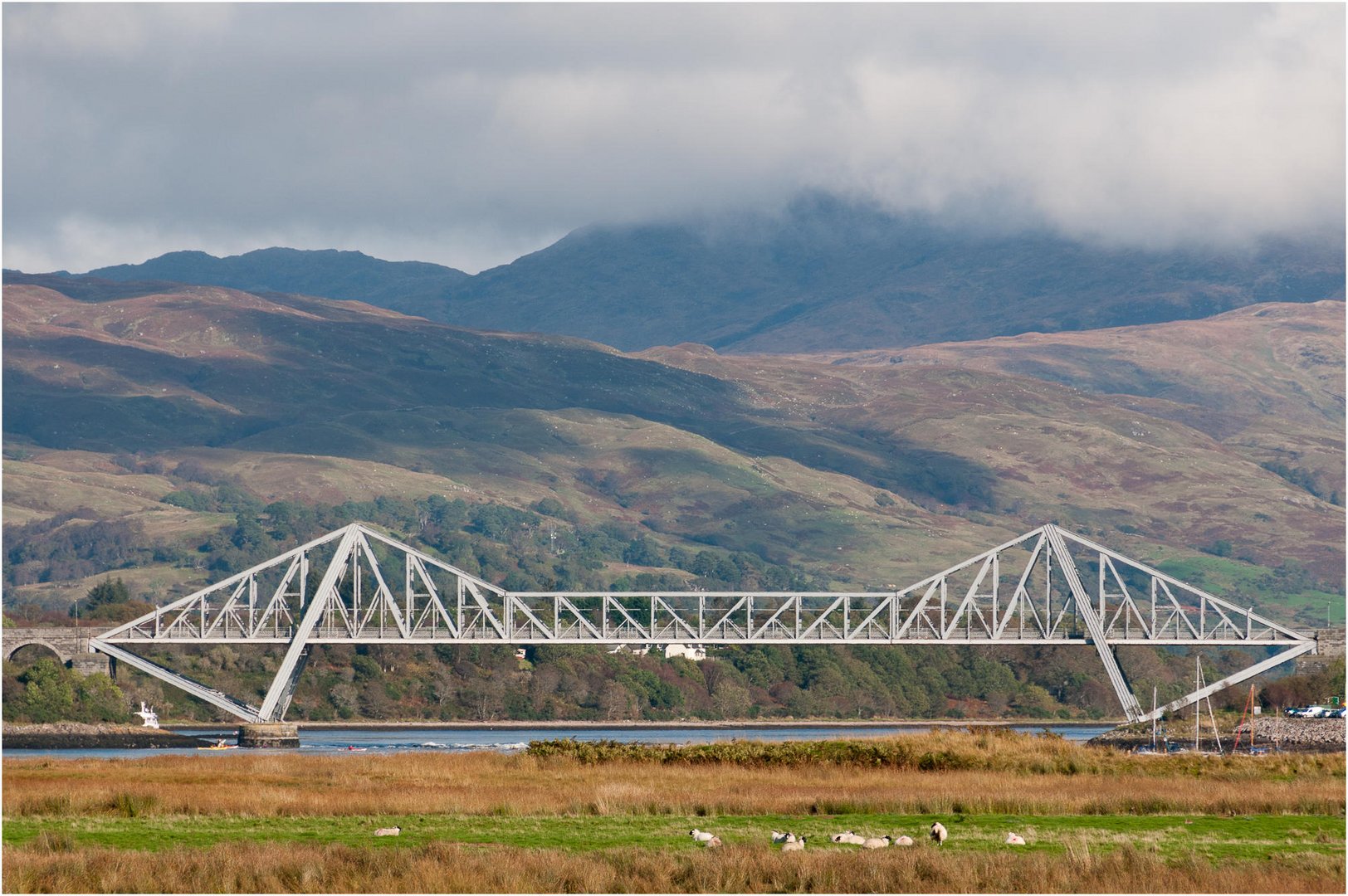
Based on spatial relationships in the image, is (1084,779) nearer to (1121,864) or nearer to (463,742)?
(1121,864)

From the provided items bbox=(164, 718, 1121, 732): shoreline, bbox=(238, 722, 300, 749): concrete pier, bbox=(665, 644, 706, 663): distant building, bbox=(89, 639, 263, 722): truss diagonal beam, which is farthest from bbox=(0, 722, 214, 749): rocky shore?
bbox=(665, 644, 706, 663): distant building

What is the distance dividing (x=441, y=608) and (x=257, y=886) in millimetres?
93875

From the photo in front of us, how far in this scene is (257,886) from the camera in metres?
34.0

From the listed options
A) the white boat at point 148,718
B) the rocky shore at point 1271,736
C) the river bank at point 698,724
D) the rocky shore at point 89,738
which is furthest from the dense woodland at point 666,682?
the rocky shore at point 1271,736

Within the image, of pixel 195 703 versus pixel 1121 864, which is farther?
pixel 195 703

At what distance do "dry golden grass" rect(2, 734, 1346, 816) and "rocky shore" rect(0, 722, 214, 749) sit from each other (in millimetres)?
51561

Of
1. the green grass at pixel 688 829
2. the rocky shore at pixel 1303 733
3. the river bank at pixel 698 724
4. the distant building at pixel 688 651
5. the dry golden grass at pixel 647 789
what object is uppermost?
the green grass at pixel 688 829

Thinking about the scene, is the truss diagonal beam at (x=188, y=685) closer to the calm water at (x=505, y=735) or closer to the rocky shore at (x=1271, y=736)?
Answer: the calm water at (x=505, y=735)

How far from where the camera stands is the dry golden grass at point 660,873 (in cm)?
3381

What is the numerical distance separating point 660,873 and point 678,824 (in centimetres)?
921

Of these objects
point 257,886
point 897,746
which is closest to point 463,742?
point 897,746

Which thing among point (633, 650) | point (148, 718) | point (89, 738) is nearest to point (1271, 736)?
point (89, 738)

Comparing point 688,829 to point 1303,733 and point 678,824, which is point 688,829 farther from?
point 1303,733

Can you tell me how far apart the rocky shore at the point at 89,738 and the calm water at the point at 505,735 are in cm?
290
